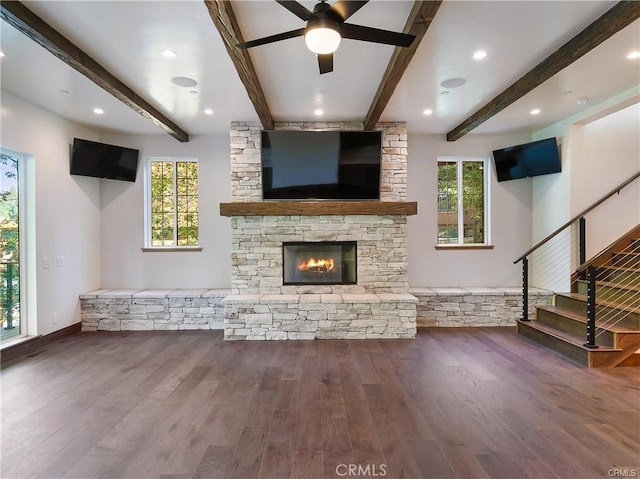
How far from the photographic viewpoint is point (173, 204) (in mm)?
5480

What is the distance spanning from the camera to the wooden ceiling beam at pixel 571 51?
2.43 m

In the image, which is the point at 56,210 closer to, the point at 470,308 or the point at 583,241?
the point at 470,308

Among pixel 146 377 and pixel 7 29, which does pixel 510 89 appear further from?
pixel 146 377

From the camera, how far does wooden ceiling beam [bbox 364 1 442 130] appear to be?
229 cm

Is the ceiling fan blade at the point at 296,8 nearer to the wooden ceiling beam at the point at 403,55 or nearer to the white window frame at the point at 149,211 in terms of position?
the wooden ceiling beam at the point at 403,55

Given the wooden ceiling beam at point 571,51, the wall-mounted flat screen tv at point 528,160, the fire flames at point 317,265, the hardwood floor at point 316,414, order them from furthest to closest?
the fire flames at point 317,265 → the wall-mounted flat screen tv at point 528,160 → the wooden ceiling beam at point 571,51 → the hardwood floor at point 316,414

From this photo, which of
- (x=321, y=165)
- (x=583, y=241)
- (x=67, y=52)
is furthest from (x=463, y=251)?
(x=67, y=52)

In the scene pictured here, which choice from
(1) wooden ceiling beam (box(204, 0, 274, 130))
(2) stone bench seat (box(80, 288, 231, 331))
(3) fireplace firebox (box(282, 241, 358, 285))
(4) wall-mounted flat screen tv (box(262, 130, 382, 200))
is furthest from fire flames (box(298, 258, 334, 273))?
(1) wooden ceiling beam (box(204, 0, 274, 130))

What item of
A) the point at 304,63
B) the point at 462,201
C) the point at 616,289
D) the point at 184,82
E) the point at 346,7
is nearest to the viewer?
the point at 346,7

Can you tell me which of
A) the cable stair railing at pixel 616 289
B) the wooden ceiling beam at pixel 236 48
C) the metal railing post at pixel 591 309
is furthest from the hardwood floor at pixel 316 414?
the wooden ceiling beam at pixel 236 48

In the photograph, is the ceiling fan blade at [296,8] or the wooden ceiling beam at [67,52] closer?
the ceiling fan blade at [296,8]

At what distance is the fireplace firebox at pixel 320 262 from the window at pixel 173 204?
1.73 metres

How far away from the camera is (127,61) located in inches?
121

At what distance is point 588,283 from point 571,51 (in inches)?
92.3
